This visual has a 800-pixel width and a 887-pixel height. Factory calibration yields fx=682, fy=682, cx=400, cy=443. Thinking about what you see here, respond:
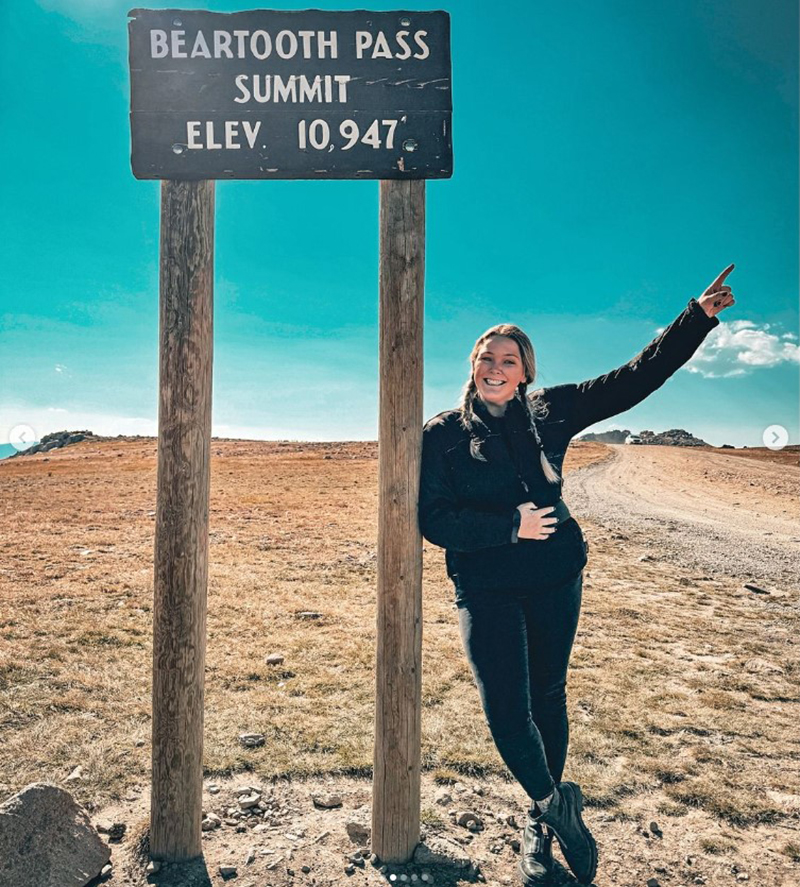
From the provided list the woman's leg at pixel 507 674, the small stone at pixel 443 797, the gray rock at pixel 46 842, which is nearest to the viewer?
the gray rock at pixel 46 842

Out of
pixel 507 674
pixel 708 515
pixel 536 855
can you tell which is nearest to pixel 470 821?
pixel 536 855

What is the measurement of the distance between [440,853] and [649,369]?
9.76 feet

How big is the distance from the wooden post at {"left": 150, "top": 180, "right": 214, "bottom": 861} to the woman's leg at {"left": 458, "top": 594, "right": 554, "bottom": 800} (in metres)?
1.52

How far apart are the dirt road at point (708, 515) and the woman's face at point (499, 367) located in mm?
8848

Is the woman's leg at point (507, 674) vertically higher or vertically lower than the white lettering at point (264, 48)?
lower

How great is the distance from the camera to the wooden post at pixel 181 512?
3.63 metres

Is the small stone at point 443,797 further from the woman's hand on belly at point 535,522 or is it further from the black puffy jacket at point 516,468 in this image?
the woman's hand on belly at point 535,522

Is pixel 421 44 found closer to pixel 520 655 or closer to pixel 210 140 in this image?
pixel 210 140

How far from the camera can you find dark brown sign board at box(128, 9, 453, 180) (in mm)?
3543

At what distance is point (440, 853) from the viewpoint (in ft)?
12.8

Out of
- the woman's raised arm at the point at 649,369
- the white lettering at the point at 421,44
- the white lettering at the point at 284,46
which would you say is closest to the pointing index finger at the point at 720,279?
the woman's raised arm at the point at 649,369

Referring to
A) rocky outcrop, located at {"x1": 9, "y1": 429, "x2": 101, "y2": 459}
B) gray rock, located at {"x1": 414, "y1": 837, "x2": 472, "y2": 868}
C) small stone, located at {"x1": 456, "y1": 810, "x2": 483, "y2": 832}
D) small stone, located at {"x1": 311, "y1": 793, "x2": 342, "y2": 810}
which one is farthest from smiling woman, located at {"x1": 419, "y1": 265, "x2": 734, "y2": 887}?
rocky outcrop, located at {"x1": 9, "y1": 429, "x2": 101, "y2": 459}

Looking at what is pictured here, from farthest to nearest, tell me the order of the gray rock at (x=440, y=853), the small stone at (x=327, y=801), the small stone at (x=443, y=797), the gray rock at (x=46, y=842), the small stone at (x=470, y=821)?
the small stone at (x=443, y=797)
the small stone at (x=327, y=801)
the small stone at (x=470, y=821)
the gray rock at (x=440, y=853)
the gray rock at (x=46, y=842)

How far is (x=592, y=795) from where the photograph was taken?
4648 millimetres
